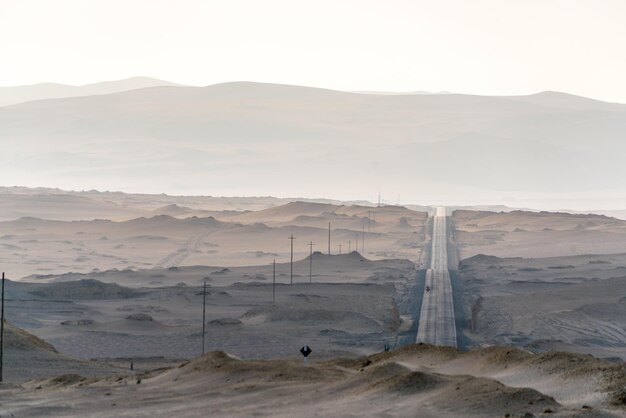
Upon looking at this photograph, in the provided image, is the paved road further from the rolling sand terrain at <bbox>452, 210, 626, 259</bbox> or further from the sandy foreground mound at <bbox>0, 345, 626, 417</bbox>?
the sandy foreground mound at <bbox>0, 345, 626, 417</bbox>

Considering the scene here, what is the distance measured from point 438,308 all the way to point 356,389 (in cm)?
4262

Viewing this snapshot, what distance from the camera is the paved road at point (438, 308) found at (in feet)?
196

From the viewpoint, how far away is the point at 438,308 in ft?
237

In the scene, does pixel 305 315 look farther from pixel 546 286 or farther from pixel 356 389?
pixel 356 389

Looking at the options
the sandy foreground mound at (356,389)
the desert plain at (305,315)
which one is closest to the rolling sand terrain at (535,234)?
the desert plain at (305,315)

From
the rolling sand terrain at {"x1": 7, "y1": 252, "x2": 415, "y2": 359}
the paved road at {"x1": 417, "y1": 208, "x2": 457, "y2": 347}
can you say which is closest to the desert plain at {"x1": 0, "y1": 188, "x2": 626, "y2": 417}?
the rolling sand terrain at {"x1": 7, "y1": 252, "x2": 415, "y2": 359}

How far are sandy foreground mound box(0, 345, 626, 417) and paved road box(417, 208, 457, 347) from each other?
2336 cm

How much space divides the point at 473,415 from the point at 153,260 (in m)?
87.6

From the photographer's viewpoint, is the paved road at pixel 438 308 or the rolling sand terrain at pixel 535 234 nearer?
the paved road at pixel 438 308

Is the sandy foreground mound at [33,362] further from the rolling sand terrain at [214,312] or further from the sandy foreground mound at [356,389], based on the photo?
the rolling sand terrain at [214,312]

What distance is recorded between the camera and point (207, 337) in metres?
58.7

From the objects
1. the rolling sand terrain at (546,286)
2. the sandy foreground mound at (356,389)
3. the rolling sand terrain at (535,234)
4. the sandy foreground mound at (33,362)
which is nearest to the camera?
the sandy foreground mound at (356,389)

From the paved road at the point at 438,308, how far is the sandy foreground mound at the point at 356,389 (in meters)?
23.4

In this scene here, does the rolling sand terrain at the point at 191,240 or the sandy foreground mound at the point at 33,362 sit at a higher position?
the rolling sand terrain at the point at 191,240
